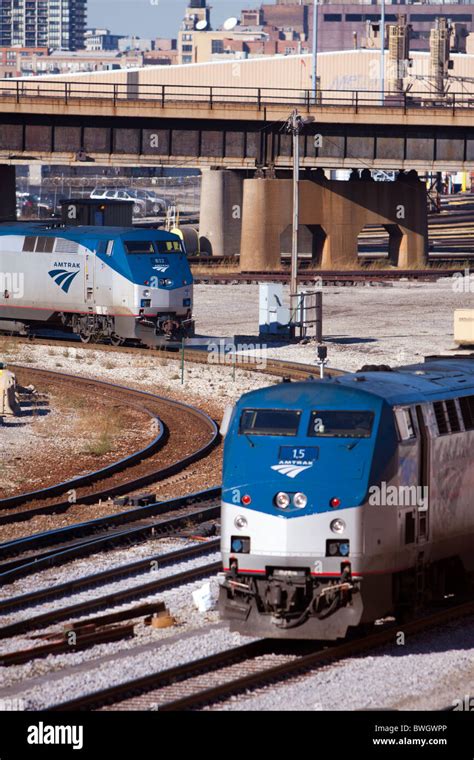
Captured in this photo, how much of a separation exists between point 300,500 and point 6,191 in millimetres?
55943

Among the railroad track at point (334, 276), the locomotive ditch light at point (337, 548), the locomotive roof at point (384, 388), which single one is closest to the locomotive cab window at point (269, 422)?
the locomotive roof at point (384, 388)

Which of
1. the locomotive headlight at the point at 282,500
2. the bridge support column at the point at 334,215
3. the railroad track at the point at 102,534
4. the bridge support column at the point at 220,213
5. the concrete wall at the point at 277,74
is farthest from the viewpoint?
the concrete wall at the point at 277,74

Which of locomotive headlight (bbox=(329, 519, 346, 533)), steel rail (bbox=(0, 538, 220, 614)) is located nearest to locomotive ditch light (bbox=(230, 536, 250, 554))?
locomotive headlight (bbox=(329, 519, 346, 533))

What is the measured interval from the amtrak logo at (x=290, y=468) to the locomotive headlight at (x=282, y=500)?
216mm

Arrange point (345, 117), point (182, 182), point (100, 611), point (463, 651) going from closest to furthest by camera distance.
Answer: point (463, 651) < point (100, 611) < point (345, 117) < point (182, 182)

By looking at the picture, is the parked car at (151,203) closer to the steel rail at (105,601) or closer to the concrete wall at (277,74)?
the concrete wall at (277,74)

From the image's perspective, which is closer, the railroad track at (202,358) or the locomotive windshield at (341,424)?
the locomotive windshield at (341,424)

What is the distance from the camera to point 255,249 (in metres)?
64.9

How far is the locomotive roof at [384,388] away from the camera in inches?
581

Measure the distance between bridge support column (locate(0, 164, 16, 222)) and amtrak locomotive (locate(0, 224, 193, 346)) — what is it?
24258 mm

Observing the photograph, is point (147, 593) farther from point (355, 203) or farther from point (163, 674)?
point (355, 203)

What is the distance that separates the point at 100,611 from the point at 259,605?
9.55 ft

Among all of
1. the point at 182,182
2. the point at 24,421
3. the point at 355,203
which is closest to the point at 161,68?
the point at 182,182

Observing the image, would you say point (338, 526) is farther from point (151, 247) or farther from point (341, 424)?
point (151, 247)
